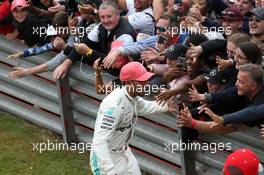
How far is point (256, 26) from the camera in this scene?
23.4 feet

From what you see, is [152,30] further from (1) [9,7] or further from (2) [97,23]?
(1) [9,7]

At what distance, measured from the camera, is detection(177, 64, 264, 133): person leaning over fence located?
6.08 metres

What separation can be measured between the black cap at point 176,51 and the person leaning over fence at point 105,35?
75cm

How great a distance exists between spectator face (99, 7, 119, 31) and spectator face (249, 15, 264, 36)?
1666 mm

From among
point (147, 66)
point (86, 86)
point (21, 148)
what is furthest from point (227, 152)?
point (21, 148)

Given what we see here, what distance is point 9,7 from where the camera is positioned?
912 centimetres

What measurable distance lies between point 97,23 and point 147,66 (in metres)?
1.34

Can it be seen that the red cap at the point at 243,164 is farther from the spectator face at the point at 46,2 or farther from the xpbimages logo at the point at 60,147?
the spectator face at the point at 46,2

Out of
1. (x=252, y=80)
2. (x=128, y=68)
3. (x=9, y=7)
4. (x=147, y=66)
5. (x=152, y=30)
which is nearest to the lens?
(x=252, y=80)

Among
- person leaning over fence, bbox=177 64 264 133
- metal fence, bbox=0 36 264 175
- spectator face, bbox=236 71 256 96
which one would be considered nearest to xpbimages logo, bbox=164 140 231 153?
metal fence, bbox=0 36 264 175

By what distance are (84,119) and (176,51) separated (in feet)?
6.93

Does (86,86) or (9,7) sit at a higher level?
(9,7)

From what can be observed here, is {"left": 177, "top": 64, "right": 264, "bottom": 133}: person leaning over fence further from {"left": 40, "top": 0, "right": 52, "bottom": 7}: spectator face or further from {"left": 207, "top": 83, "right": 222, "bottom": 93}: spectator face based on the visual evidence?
{"left": 40, "top": 0, "right": 52, "bottom": 7}: spectator face

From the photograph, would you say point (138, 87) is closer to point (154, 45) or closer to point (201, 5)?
point (154, 45)
